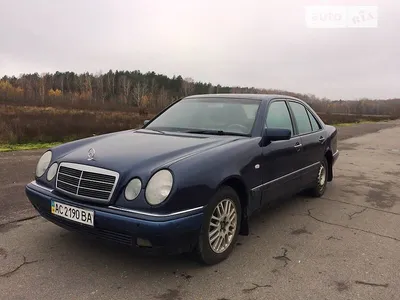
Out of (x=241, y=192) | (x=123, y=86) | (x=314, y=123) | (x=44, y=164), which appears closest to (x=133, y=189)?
(x=241, y=192)

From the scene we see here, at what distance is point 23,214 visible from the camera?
4418 mm

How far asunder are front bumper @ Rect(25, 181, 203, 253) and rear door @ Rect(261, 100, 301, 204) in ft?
3.90

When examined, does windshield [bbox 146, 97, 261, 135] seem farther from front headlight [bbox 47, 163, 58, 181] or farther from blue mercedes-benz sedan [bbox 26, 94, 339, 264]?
front headlight [bbox 47, 163, 58, 181]

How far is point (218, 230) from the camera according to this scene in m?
3.22

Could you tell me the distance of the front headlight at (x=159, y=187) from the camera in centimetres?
274

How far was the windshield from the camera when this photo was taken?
4.01 metres

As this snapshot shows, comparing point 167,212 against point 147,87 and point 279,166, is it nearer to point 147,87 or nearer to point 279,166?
point 279,166

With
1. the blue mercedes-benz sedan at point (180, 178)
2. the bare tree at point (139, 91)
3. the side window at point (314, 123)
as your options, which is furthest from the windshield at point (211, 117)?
the bare tree at point (139, 91)

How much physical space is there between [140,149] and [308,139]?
2.61 m

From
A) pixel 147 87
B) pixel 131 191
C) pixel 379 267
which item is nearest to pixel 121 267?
pixel 131 191

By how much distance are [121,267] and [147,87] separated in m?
100

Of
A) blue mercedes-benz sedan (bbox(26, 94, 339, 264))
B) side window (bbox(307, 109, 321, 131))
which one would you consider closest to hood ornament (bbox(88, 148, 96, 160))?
blue mercedes-benz sedan (bbox(26, 94, 339, 264))

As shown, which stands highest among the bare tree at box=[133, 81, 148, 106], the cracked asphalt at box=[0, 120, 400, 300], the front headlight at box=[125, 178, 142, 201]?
the bare tree at box=[133, 81, 148, 106]

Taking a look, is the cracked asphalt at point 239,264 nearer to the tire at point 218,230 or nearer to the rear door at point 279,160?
the tire at point 218,230
